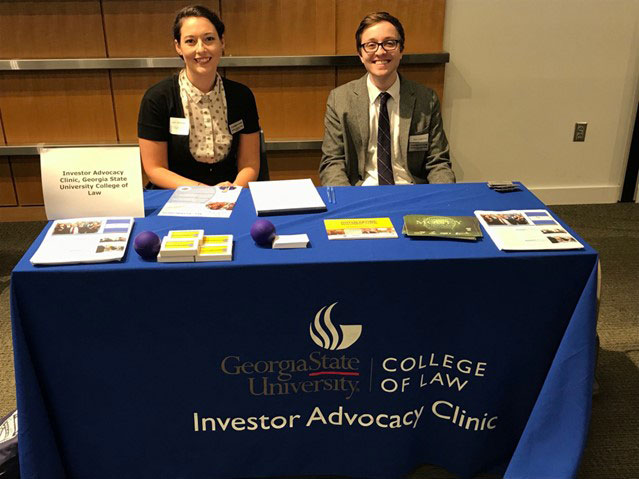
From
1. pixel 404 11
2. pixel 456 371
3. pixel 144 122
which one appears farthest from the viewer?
pixel 404 11

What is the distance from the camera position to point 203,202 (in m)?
1.80

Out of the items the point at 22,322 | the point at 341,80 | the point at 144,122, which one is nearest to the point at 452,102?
the point at 341,80

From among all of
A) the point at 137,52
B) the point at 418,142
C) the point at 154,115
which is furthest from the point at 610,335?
the point at 137,52

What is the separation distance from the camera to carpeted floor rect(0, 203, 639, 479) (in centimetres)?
179

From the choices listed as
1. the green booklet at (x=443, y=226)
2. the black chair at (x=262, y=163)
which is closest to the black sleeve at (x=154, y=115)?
the black chair at (x=262, y=163)

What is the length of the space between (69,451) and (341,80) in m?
2.63

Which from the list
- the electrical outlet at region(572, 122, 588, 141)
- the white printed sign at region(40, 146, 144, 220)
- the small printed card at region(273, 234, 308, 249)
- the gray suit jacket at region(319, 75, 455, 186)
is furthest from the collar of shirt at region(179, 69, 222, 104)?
the electrical outlet at region(572, 122, 588, 141)

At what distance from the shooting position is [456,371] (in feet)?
5.00

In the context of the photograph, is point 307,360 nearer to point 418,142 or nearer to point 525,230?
point 525,230

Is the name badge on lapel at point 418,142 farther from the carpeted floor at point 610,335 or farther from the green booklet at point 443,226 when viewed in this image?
the carpeted floor at point 610,335

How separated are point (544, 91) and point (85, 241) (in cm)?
318

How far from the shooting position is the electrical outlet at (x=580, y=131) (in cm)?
378

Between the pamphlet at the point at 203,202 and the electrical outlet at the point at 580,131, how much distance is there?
2.79m

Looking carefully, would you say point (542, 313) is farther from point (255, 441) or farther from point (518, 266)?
point (255, 441)
